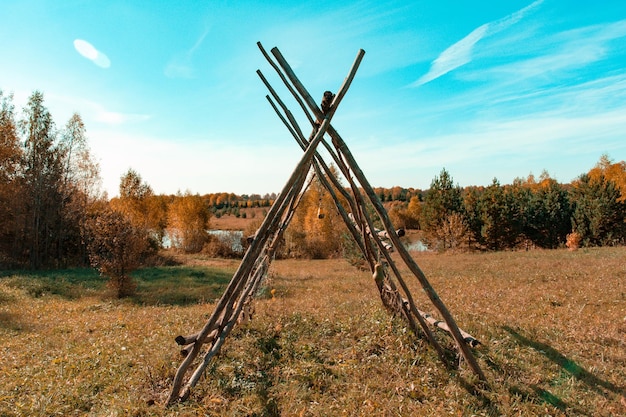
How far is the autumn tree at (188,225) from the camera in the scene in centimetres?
4516

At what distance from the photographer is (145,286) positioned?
18109mm

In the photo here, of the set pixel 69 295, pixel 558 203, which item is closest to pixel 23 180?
pixel 69 295

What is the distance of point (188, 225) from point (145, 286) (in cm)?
2823

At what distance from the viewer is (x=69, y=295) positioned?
15523 mm

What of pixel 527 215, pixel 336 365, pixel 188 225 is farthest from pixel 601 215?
pixel 188 225

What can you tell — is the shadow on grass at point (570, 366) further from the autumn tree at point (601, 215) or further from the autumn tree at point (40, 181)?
the autumn tree at point (601, 215)

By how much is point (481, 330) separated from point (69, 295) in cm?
1621

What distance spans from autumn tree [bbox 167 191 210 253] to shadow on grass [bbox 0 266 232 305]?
2308cm

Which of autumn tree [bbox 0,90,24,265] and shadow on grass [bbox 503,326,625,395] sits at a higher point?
autumn tree [bbox 0,90,24,265]

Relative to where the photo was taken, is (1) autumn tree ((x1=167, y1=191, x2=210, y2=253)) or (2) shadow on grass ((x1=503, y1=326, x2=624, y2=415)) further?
(1) autumn tree ((x1=167, y1=191, x2=210, y2=253))

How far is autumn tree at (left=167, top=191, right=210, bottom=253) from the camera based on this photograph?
45.2m

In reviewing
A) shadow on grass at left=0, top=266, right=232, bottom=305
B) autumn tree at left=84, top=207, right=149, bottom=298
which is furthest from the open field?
autumn tree at left=84, top=207, right=149, bottom=298

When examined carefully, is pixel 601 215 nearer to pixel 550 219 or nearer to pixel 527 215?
pixel 550 219

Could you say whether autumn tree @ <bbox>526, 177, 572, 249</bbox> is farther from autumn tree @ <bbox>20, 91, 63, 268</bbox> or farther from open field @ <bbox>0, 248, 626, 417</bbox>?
autumn tree @ <bbox>20, 91, 63, 268</bbox>
